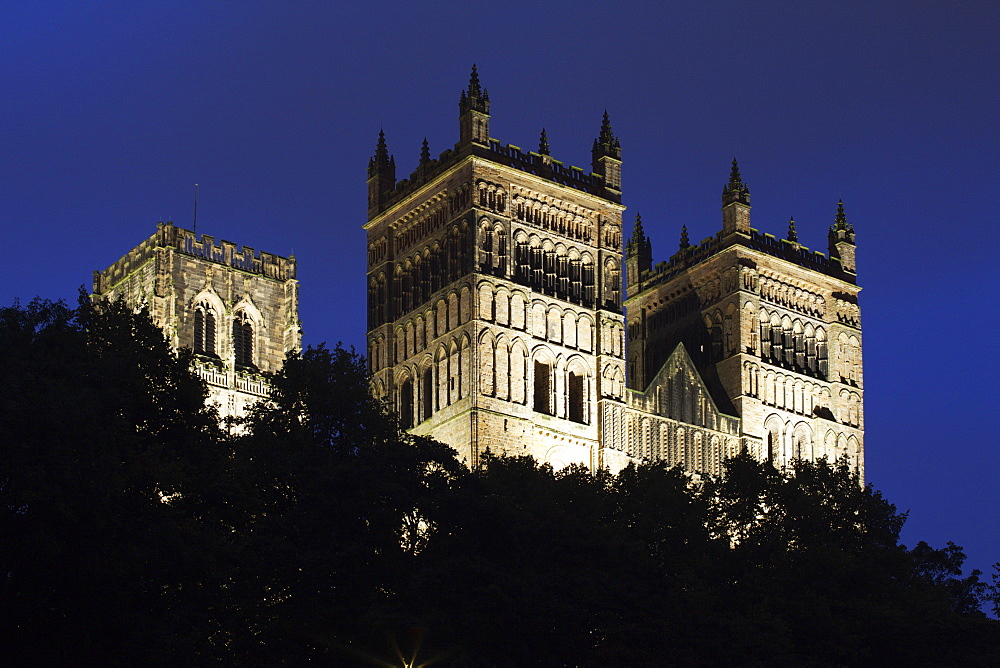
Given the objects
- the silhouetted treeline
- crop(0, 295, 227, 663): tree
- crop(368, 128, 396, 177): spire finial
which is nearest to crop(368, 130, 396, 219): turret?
crop(368, 128, 396, 177): spire finial

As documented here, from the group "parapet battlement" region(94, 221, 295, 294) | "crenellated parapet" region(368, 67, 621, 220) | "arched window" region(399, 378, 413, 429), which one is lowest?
"arched window" region(399, 378, 413, 429)

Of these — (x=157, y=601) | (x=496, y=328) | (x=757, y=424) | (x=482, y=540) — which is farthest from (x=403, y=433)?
(x=757, y=424)

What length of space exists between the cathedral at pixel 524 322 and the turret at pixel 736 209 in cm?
17

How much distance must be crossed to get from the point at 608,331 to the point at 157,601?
4241cm

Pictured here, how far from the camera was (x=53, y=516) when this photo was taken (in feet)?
149

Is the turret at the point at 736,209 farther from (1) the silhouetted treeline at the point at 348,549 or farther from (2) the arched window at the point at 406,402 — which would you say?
(1) the silhouetted treeline at the point at 348,549

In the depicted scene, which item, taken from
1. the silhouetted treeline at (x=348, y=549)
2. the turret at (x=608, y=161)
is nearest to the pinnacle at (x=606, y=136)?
the turret at (x=608, y=161)

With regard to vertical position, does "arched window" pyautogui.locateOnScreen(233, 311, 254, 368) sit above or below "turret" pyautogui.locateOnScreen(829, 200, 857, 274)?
below

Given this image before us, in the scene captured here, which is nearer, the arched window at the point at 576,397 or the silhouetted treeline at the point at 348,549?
the silhouetted treeline at the point at 348,549

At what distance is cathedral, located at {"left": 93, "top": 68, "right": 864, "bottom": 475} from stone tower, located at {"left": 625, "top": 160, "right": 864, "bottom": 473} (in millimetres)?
127

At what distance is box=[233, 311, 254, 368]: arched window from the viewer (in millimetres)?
83875

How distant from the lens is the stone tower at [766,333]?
95.7 meters

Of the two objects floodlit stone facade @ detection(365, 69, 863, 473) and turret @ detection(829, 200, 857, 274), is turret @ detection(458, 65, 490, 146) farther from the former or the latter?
turret @ detection(829, 200, 857, 274)

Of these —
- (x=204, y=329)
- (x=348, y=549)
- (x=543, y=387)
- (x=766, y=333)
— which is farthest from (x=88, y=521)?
(x=766, y=333)
